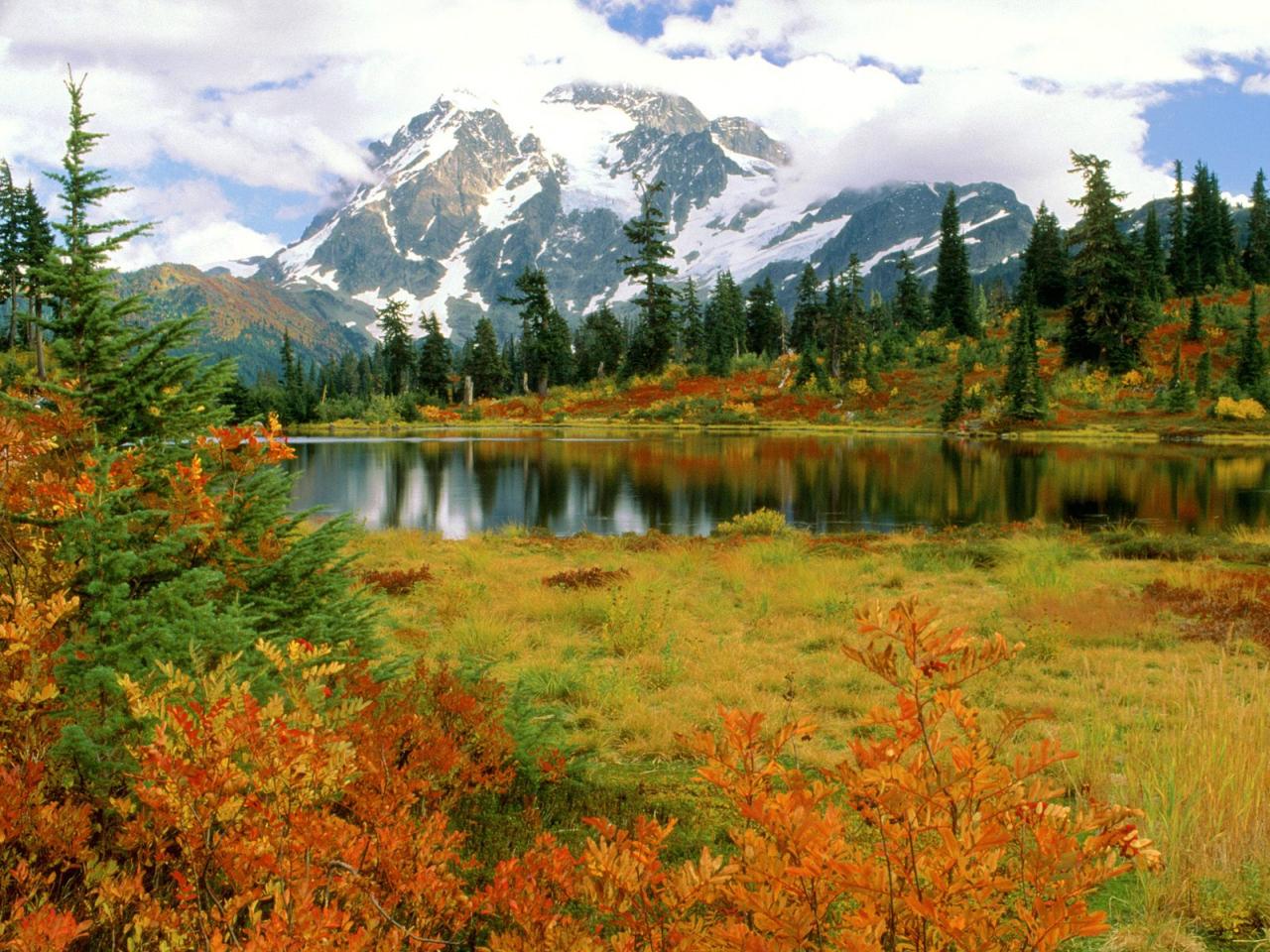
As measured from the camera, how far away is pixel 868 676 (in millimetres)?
6668

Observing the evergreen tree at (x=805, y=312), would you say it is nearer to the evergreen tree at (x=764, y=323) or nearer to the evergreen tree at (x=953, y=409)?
the evergreen tree at (x=764, y=323)

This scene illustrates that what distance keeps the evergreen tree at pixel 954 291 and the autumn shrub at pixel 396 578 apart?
60.1m

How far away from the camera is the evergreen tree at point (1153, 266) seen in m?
55.1

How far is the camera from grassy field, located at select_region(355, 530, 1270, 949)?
3346 mm

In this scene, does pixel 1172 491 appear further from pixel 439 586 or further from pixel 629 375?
pixel 629 375

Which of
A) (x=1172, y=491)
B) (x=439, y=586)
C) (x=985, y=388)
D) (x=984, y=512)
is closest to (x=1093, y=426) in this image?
(x=985, y=388)

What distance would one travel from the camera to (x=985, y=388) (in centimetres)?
4750

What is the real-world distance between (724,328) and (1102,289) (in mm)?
34912

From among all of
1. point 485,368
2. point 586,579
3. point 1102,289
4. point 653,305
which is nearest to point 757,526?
point 586,579

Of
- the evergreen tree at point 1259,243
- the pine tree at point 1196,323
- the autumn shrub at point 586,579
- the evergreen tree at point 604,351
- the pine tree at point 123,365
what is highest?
the evergreen tree at point 1259,243

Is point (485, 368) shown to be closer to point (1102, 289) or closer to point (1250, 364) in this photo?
point (1102, 289)

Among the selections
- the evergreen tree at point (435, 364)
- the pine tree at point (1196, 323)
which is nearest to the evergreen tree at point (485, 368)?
the evergreen tree at point (435, 364)

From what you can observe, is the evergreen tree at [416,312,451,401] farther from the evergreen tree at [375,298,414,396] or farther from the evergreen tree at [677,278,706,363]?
the evergreen tree at [677,278,706,363]

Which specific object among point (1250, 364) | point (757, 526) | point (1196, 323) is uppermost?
point (1196, 323)
